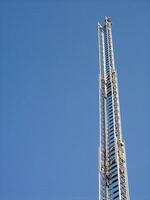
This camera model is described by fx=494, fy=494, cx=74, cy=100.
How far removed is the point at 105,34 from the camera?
91938mm

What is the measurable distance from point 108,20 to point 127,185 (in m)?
39.0

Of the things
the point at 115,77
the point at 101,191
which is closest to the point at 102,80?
the point at 115,77

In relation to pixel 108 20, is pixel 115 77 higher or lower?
lower

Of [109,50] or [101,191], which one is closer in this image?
[101,191]

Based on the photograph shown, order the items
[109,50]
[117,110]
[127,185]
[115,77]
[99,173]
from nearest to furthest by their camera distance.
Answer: [127,185]
[99,173]
[117,110]
[115,77]
[109,50]

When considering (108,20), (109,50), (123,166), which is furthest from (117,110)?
(108,20)

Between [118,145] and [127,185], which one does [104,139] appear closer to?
[118,145]

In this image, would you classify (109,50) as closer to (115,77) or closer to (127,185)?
(115,77)

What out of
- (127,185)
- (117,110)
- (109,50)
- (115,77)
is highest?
(109,50)

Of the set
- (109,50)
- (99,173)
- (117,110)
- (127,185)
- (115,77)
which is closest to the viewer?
(127,185)

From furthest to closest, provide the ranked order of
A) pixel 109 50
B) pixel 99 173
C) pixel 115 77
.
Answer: pixel 109 50 → pixel 115 77 → pixel 99 173

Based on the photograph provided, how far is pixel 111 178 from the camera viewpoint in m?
67.3

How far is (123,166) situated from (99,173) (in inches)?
147

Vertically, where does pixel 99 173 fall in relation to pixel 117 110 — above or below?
below
